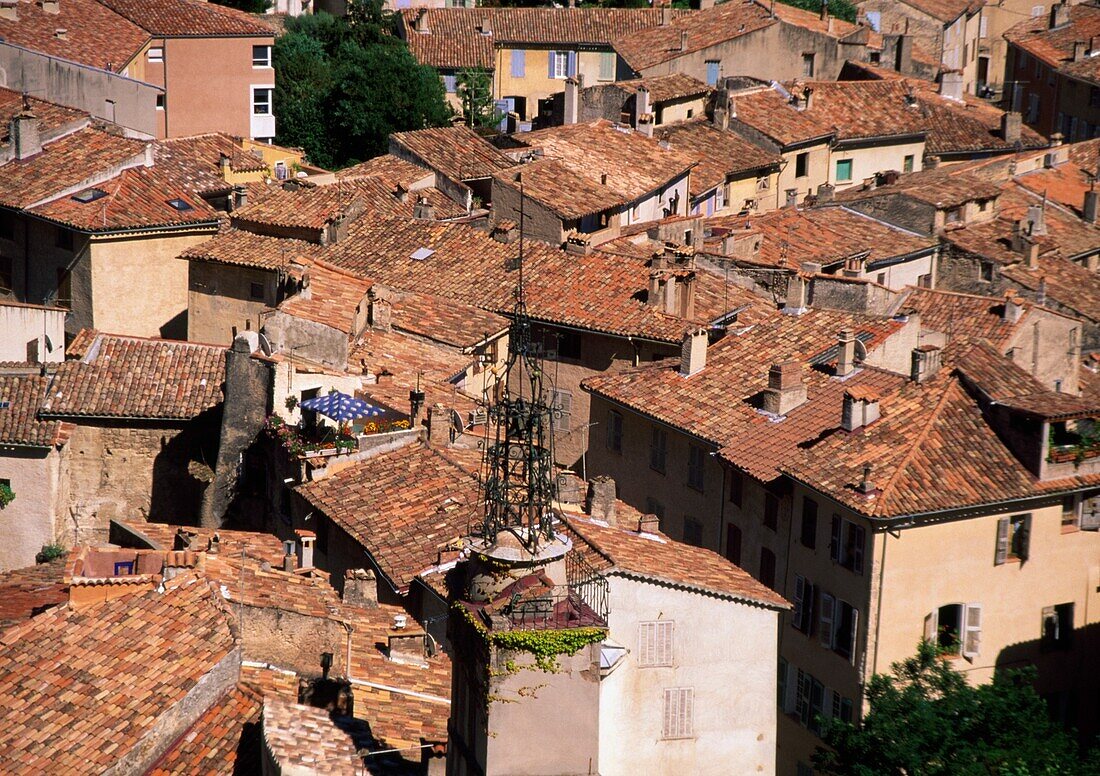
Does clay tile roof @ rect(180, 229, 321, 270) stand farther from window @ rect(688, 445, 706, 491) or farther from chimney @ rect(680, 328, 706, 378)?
window @ rect(688, 445, 706, 491)

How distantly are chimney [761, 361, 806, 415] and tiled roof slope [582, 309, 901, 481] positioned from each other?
0.21 m

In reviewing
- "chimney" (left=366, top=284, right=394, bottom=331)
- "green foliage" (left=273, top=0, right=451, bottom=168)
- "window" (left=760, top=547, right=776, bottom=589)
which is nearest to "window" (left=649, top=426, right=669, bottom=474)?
"window" (left=760, top=547, right=776, bottom=589)

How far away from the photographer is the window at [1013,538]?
42.0 metres

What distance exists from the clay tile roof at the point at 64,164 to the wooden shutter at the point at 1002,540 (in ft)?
104

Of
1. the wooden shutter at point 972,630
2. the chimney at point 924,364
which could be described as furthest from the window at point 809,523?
the chimney at point 924,364

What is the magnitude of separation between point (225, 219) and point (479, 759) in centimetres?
3712

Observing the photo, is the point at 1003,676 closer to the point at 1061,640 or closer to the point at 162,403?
the point at 1061,640

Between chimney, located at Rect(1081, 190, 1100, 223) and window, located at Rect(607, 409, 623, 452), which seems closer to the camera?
window, located at Rect(607, 409, 623, 452)

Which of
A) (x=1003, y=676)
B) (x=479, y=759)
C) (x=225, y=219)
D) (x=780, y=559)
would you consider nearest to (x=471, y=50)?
(x=225, y=219)

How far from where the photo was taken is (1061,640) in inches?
1704

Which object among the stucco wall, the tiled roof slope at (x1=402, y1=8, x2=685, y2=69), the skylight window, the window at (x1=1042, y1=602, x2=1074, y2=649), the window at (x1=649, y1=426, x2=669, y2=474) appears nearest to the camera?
the stucco wall

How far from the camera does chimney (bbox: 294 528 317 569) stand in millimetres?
41156

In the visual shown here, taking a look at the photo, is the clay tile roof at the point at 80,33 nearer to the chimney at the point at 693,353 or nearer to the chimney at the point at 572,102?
the chimney at the point at 572,102

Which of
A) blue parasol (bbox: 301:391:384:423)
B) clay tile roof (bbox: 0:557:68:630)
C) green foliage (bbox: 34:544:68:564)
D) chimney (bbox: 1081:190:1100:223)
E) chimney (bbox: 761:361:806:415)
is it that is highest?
chimney (bbox: 1081:190:1100:223)
